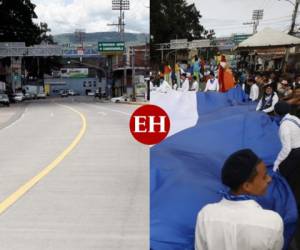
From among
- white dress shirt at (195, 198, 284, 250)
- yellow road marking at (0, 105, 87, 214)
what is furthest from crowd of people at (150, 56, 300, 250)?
yellow road marking at (0, 105, 87, 214)

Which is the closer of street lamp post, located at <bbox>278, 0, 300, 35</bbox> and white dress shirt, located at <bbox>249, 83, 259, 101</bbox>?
street lamp post, located at <bbox>278, 0, 300, 35</bbox>

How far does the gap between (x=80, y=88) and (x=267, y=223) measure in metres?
65.0

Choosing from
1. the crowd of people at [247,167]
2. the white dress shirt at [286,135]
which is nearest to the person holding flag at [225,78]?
the crowd of people at [247,167]

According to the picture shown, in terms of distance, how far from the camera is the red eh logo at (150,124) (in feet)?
7.01

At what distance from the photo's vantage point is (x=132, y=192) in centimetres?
592

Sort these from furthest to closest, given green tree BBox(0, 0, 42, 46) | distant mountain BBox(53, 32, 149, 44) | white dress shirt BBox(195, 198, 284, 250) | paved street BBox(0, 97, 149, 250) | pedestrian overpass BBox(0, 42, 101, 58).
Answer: pedestrian overpass BBox(0, 42, 101, 58) < paved street BBox(0, 97, 149, 250) < green tree BBox(0, 0, 42, 46) < distant mountain BBox(53, 32, 149, 44) < white dress shirt BBox(195, 198, 284, 250)

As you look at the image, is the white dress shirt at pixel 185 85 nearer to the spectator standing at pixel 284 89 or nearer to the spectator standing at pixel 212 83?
the spectator standing at pixel 212 83

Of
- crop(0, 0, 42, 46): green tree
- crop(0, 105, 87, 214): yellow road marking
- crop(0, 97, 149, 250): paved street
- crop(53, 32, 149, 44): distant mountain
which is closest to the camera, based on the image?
crop(53, 32, 149, 44): distant mountain

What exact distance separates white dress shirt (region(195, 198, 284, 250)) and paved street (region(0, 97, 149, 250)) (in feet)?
8.19

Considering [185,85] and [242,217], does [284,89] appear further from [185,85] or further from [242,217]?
[242,217]

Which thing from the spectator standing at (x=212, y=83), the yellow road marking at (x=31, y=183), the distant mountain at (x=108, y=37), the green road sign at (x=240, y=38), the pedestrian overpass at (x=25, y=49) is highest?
the green road sign at (x=240, y=38)

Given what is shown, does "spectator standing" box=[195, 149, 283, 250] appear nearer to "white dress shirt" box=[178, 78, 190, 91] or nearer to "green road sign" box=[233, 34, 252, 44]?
"green road sign" box=[233, 34, 252, 44]

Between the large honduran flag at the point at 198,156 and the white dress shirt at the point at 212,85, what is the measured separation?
20 millimetres

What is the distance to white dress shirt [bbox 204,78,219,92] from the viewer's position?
2119 millimetres
